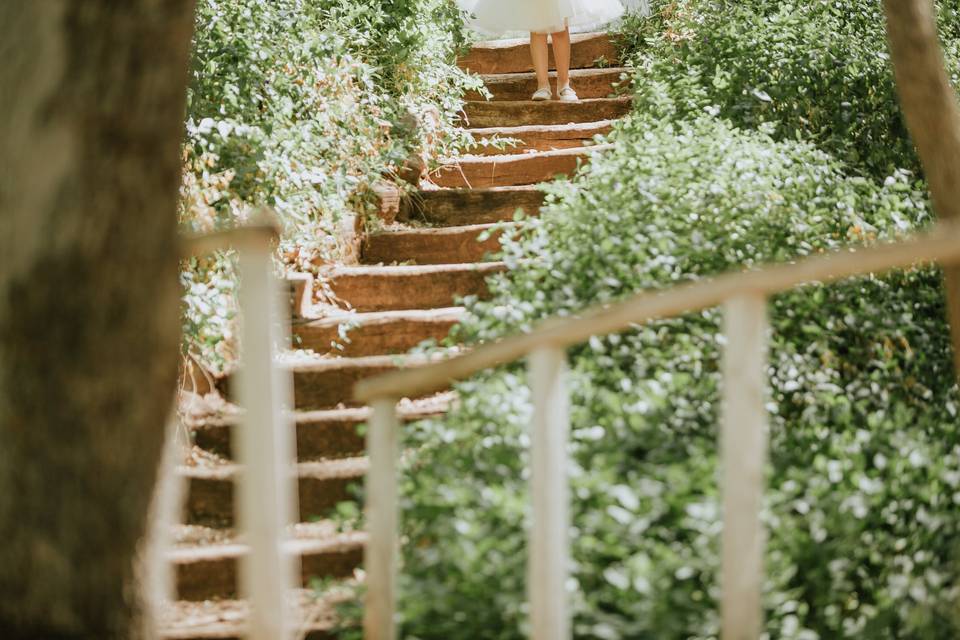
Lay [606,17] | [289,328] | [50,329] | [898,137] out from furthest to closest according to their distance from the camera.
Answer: [606,17] < [898,137] < [289,328] < [50,329]

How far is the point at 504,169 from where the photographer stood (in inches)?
266

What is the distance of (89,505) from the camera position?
2.10 metres

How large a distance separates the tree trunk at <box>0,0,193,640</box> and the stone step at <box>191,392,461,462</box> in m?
2.13

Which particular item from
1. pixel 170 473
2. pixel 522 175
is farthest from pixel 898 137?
pixel 170 473

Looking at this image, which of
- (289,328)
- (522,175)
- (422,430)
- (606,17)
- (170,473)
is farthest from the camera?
(606,17)

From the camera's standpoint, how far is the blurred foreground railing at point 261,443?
2178mm

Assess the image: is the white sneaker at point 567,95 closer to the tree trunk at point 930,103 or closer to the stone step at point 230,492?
the tree trunk at point 930,103

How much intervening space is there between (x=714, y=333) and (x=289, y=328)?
211cm

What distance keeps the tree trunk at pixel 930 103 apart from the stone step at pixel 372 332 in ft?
7.28

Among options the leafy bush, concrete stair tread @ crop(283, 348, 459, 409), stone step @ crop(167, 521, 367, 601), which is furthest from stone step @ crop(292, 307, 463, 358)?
stone step @ crop(167, 521, 367, 601)

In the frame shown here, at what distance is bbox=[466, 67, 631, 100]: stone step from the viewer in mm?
8109

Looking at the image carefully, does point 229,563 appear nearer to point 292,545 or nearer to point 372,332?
point 292,545

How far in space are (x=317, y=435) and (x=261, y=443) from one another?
2.13m

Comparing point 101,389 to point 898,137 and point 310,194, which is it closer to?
point 310,194
